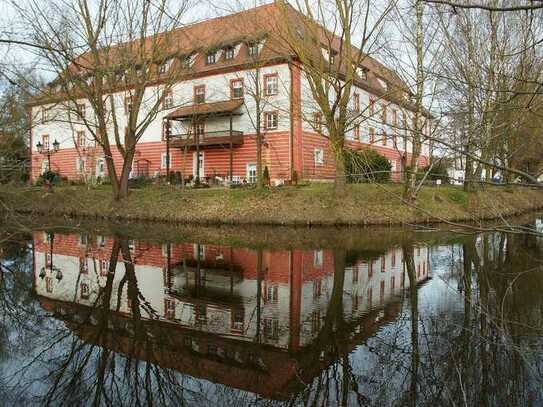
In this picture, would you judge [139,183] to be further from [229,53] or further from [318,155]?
[318,155]

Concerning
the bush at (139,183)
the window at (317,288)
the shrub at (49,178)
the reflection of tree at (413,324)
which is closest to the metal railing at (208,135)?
the bush at (139,183)

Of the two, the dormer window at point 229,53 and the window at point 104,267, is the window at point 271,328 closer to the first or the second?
the window at point 104,267

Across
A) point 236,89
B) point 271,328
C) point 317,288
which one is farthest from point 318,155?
point 271,328

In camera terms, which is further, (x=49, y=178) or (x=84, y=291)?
(x=49, y=178)

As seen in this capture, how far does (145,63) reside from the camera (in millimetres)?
21609

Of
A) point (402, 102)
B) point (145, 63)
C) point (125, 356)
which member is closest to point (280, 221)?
point (145, 63)

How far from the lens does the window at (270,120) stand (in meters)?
29.0

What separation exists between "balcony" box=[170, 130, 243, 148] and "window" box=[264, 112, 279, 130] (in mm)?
1775

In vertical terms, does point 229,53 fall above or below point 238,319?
above

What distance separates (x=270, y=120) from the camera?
2919 centimetres

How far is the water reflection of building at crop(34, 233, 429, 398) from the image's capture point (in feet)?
16.5

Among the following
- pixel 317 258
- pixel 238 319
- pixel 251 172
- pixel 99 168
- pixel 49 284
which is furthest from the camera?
pixel 99 168

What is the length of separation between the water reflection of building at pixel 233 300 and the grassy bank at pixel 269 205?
6469mm

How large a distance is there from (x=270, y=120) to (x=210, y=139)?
12.9ft
